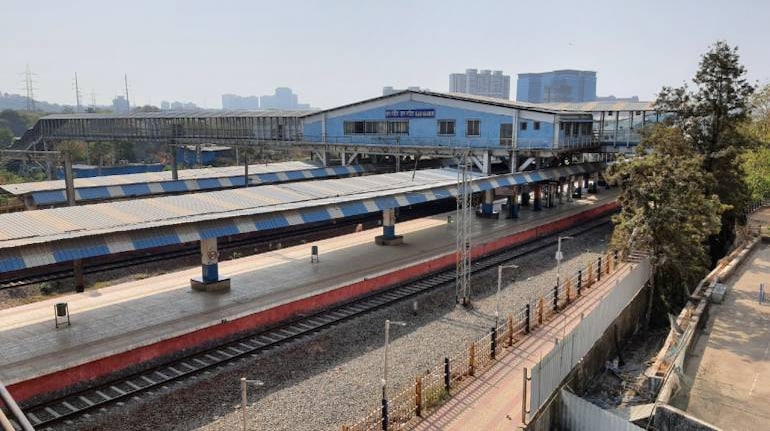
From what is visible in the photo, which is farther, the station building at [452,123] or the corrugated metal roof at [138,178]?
the station building at [452,123]

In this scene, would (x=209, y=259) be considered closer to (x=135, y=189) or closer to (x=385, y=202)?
(x=385, y=202)

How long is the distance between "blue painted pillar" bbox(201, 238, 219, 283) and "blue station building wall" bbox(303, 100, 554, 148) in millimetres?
30005

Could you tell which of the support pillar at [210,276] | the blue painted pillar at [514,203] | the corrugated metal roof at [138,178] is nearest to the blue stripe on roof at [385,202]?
the support pillar at [210,276]

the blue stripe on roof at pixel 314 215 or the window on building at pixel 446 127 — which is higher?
the window on building at pixel 446 127

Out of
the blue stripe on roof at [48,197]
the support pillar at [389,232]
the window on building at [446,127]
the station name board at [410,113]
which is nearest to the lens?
the support pillar at [389,232]

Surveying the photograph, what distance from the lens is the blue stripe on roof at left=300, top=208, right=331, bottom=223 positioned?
998 inches

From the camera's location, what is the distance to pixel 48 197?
38.7 m

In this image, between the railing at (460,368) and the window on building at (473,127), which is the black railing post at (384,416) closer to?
the railing at (460,368)

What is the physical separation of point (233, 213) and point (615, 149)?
4047 centimetres

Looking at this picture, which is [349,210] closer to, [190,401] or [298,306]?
[298,306]

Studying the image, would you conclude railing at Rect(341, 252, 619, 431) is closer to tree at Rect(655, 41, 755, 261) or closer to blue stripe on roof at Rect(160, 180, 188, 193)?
tree at Rect(655, 41, 755, 261)

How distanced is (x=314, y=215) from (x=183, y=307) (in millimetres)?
7049

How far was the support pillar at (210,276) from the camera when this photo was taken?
76.1ft

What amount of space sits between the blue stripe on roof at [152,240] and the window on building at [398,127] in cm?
3442
